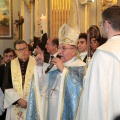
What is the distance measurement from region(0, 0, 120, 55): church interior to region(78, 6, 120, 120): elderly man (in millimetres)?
1723

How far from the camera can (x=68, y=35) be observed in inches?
170

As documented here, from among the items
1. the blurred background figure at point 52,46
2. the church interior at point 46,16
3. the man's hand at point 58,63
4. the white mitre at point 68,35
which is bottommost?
the man's hand at point 58,63

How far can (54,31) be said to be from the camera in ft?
27.7

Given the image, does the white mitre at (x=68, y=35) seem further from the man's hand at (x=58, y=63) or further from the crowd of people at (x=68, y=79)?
the man's hand at (x=58, y=63)

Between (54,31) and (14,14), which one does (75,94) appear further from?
(14,14)

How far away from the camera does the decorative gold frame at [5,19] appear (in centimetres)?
1381

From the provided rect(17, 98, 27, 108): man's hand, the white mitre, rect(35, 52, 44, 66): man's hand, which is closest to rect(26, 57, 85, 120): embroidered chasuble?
rect(35, 52, 44, 66): man's hand

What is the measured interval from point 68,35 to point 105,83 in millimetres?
1608

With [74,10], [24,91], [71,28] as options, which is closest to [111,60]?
[71,28]

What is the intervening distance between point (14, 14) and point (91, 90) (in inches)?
447

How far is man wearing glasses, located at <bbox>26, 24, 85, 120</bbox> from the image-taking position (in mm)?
3992

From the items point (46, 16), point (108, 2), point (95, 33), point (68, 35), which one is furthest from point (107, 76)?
point (46, 16)

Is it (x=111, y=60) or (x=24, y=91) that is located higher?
(x=111, y=60)

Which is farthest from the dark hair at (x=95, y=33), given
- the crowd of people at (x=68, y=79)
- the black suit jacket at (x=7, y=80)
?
the black suit jacket at (x=7, y=80)
